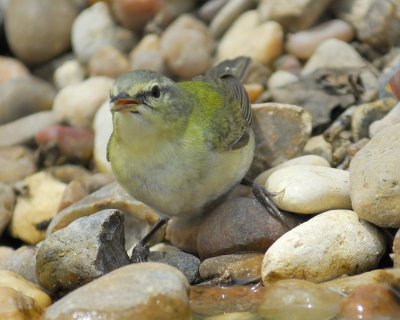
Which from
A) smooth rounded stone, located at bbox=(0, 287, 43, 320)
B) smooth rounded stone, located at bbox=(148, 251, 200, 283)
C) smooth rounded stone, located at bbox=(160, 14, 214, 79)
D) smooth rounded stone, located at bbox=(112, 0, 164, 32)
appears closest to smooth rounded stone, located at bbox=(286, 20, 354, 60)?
smooth rounded stone, located at bbox=(160, 14, 214, 79)

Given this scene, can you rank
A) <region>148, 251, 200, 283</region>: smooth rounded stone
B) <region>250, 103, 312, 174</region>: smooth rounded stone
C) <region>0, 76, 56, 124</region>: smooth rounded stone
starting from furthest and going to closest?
<region>0, 76, 56, 124</region>: smooth rounded stone, <region>250, 103, 312, 174</region>: smooth rounded stone, <region>148, 251, 200, 283</region>: smooth rounded stone

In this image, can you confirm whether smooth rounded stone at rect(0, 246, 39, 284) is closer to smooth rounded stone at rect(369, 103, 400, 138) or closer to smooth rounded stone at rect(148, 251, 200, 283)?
smooth rounded stone at rect(148, 251, 200, 283)

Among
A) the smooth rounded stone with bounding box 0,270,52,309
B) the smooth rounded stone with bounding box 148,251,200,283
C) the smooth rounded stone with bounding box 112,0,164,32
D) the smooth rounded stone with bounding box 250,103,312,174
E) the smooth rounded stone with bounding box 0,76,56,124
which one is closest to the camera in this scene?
the smooth rounded stone with bounding box 0,270,52,309

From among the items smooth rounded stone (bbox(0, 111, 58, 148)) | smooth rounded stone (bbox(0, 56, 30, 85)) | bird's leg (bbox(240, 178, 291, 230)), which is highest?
bird's leg (bbox(240, 178, 291, 230))

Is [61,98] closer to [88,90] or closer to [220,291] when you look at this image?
[88,90]

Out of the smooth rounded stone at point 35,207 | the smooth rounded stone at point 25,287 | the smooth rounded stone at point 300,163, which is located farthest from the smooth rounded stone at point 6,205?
the smooth rounded stone at point 300,163

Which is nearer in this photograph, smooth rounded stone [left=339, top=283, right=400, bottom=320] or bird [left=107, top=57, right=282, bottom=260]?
smooth rounded stone [left=339, top=283, right=400, bottom=320]

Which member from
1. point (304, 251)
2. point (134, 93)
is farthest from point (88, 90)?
point (304, 251)

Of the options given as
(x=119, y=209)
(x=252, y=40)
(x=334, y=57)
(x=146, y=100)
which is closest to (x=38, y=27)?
(x=252, y=40)

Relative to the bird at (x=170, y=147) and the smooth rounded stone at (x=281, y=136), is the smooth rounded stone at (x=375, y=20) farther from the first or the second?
the bird at (x=170, y=147)
